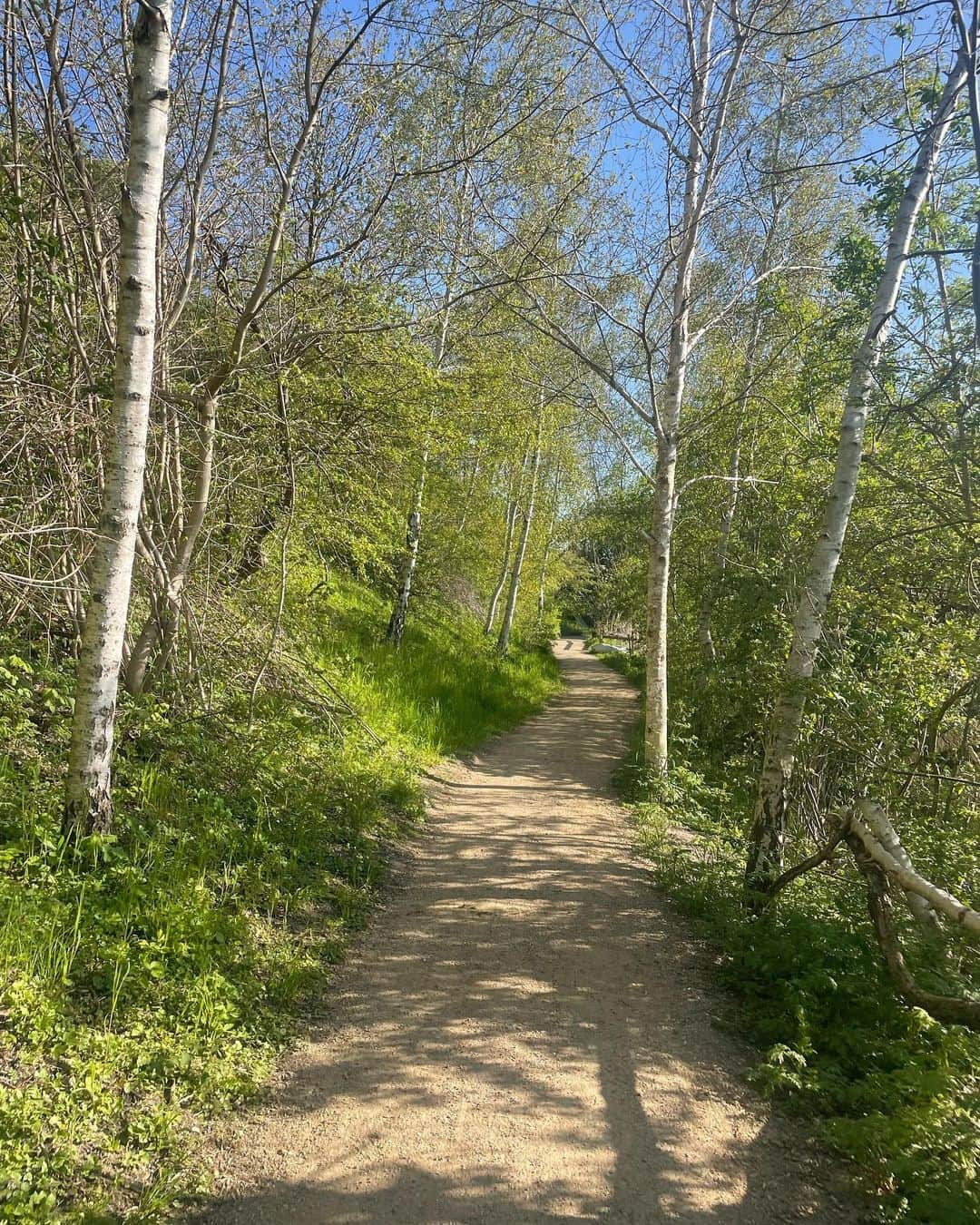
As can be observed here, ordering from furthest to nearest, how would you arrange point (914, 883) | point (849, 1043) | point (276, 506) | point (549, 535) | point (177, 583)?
point (549, 535)
point (276, 506)
point (177, 583)
point (914, 883)
point (849, 1043)

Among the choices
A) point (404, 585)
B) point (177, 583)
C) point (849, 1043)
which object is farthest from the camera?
point (404, 585)

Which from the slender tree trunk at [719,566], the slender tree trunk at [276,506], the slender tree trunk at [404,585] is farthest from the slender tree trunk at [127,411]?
the slender tree trunk at [719,566]

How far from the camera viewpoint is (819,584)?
4.99 meters

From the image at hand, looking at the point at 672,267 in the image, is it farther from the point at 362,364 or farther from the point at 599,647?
the point at 599,647

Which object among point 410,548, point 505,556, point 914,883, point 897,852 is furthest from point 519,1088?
point 505,556

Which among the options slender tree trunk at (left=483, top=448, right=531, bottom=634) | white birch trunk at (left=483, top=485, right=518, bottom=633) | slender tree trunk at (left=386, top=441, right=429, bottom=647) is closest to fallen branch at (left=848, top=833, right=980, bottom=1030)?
slender tree trunk at (left=386, top=441, right=429, bottom=647)

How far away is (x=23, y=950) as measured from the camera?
2936 mm

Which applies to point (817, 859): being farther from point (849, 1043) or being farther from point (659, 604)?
point (659, 604)

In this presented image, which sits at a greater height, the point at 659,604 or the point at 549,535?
the point at 549,535

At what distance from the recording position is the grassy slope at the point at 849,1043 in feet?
8.24

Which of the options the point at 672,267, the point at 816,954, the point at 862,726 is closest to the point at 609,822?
the point at 862,726

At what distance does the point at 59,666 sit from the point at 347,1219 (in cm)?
414

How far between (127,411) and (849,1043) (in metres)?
4.73

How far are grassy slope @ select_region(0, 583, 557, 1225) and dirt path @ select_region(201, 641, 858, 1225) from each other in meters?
0.28
